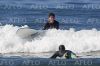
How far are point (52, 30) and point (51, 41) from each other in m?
1.01

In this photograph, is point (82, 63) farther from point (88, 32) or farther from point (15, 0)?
point (15, 0)

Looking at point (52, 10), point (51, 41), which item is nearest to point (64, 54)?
point (51, 41)

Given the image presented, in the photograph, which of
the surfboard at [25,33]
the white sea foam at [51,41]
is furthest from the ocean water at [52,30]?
the surfboard at [25,33]

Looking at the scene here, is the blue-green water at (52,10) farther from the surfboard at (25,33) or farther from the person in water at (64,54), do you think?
the person in water at (64,54)

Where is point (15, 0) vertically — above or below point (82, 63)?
above

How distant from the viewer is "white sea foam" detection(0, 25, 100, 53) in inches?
1064

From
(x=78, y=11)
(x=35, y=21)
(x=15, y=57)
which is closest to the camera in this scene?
(x=15, y=57)

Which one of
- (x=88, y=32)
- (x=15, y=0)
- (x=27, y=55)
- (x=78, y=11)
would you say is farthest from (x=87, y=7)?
(x=27, y=55)

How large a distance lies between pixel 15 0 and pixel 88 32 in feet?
60.7

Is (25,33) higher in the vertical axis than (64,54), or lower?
higher

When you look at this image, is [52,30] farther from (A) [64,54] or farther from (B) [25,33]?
(A) [64,54]

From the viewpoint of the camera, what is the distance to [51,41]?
27656 millimetres

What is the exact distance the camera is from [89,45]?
89.8 feet

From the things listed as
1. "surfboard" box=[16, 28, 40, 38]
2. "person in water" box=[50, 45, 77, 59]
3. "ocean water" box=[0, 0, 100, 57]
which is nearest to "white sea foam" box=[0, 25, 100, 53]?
"ocean water" box=[0, 0, 100, 57]
